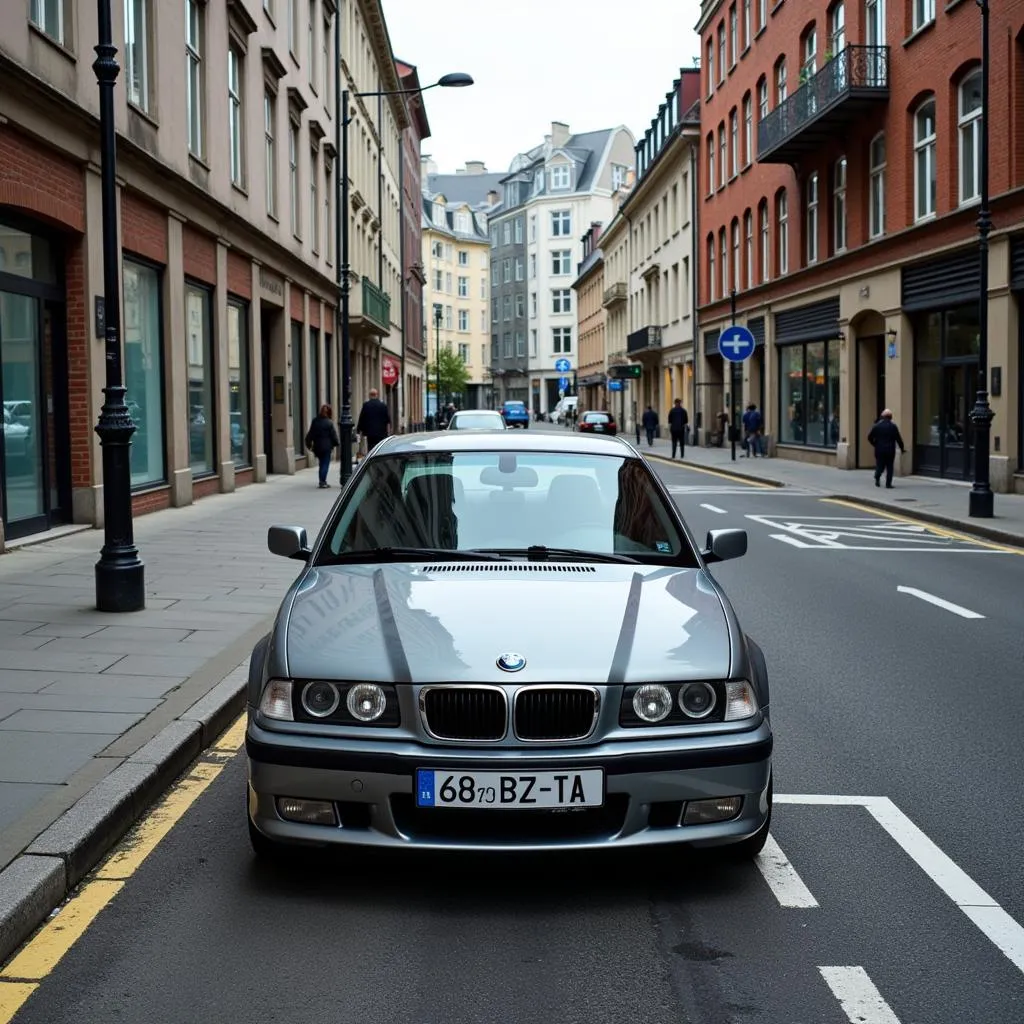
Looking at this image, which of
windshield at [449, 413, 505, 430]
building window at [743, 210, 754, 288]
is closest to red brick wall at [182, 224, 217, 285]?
windshield at [449, 413, 505, 430]

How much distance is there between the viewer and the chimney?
4739 inches

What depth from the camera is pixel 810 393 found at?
36.4m

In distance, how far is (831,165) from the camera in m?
33.8

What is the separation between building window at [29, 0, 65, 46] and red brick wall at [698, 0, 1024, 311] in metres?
14.9

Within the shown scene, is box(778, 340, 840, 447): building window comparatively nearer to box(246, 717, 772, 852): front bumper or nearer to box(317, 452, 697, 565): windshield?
box(317, 452, 697, 565): windshield

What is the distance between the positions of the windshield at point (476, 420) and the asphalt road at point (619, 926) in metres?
20.5

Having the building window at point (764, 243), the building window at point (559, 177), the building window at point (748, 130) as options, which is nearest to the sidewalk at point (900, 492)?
the building window at point (764, 243)

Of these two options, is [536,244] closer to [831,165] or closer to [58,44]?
[831,165]

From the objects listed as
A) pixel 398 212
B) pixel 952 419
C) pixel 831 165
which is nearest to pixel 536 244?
pixel 398 212

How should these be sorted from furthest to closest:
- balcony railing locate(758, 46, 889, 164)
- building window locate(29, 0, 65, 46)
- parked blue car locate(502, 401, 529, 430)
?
1. parked blue car locate(502, 401, 529, 430)
2. balcony railing locate(758, 46, 889, 164)
3. building window locate(29, 0, 65, 46)

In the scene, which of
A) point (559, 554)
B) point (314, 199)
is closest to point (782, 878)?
point (559, 554)

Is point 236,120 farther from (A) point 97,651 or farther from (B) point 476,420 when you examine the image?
(A) point 97,651

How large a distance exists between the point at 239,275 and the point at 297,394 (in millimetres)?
7799

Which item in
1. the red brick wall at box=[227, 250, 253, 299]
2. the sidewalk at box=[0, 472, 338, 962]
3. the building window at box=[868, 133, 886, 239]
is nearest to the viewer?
the sidewalk at box=[0, 472, 338, 962]
